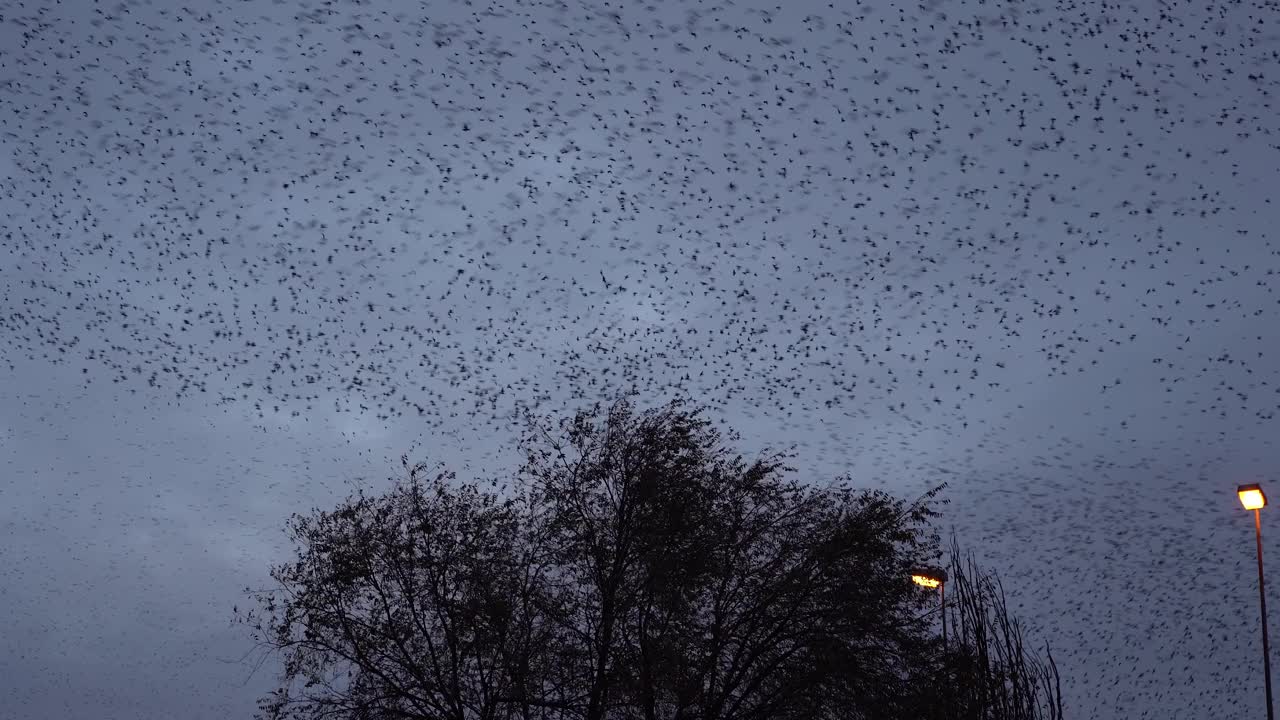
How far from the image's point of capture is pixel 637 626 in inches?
1150

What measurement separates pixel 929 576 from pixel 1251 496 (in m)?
7.41

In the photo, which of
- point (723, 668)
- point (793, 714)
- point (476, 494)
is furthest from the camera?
point (476, 494)

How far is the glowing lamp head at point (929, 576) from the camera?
2644 centimetres

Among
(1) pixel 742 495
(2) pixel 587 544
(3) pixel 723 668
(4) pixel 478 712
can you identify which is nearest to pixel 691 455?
(1) pixel 742 495

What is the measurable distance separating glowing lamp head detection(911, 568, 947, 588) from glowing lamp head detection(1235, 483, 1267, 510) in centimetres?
687

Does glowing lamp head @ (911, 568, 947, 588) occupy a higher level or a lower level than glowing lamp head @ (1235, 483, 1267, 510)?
lower

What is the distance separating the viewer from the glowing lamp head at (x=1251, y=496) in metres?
24.6

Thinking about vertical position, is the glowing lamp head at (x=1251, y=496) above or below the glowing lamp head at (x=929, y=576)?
above

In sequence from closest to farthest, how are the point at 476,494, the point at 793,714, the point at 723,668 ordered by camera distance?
the point at 793,714 → the point at 723,668 → the point at 476,494

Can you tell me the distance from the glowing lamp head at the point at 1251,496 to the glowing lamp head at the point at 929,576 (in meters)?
6.87

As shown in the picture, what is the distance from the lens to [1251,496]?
81.2ft

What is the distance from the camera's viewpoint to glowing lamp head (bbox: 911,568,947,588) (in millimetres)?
26438

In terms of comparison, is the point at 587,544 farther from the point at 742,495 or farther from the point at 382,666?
the point at 382,666

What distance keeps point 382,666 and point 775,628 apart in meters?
10.8
